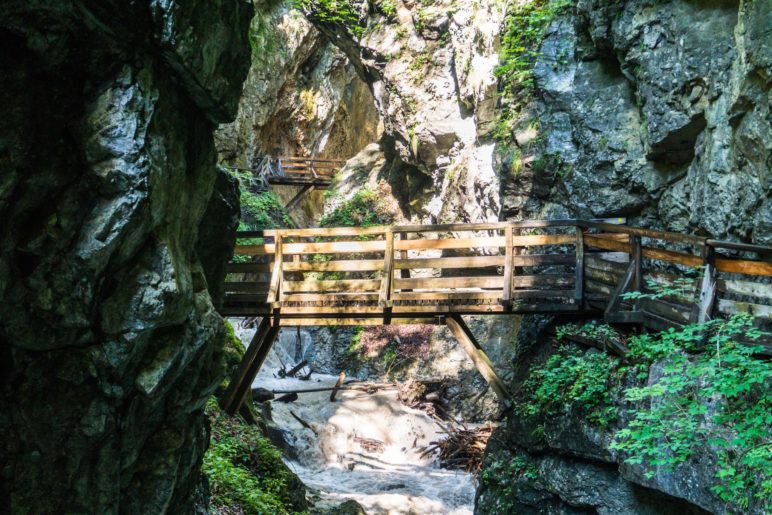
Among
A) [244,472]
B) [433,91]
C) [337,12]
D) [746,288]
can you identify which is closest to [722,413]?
[746,288]

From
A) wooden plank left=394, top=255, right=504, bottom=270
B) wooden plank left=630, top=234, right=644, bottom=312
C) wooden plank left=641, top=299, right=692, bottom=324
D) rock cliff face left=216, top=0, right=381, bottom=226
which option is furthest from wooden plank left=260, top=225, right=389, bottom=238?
rock cliff face left=216, top=0, right=381, bottom=226

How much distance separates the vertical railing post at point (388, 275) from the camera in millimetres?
8453

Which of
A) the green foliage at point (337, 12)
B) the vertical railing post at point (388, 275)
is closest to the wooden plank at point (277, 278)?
the vertical railing post at point (388, 275)

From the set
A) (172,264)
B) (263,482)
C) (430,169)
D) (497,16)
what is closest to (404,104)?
(430,169)

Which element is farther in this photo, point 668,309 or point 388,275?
point 388,275

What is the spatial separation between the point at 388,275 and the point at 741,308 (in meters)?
4.42

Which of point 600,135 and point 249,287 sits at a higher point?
point 600,135

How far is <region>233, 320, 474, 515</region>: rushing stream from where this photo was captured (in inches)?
384

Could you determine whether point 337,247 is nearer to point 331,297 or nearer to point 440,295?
point 331,297

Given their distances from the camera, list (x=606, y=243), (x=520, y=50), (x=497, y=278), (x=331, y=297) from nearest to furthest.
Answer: (x=606, y=243) → (x=497, y=278) → (x=331, y=297) → (x=520, y=50)

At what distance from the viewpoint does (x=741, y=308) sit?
5.43 meters

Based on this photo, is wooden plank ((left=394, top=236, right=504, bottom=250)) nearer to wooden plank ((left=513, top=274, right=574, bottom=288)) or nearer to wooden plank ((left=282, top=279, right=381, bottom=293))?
wooden plank ((left=513, top=274, right=574, bottom=288))

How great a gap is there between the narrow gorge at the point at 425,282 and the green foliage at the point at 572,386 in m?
0.04

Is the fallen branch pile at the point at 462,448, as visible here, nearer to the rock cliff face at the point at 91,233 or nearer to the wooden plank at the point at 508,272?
the wooden plank at the point at 508,272
